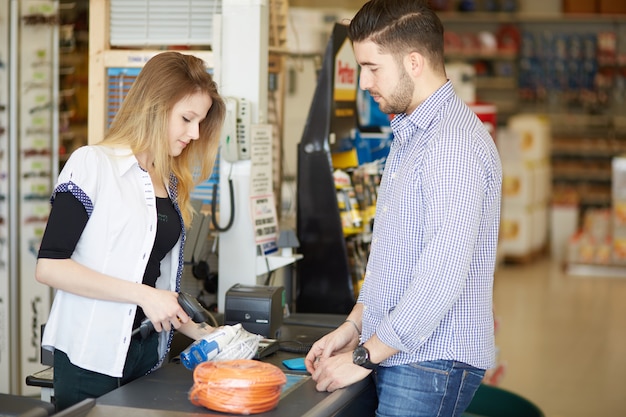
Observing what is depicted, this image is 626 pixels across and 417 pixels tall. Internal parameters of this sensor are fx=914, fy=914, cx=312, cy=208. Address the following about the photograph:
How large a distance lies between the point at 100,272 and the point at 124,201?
202 millimetres

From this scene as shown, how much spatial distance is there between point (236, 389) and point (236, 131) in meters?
1.65

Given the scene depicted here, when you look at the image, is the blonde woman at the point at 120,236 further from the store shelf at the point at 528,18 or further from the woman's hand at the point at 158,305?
the store shelf at the point at 528,18

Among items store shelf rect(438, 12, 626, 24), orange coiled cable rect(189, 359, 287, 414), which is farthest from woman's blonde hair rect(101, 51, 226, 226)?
store shelf rect(438, 12, 626, 24)

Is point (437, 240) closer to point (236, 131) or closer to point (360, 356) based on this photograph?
point (360, 356)

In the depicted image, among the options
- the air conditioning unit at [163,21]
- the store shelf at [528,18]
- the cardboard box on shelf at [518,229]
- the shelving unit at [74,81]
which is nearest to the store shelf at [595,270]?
the cardboard box on shelf at [518,229]

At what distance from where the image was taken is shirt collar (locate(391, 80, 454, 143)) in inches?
96.2

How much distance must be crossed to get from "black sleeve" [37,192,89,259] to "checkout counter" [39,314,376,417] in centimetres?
40

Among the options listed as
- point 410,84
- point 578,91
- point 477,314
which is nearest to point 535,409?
point 477,314

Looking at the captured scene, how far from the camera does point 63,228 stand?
7.81 ft

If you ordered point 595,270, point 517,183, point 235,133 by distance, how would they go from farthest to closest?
1. point 517,183
2. point 595,270
3. point 235,133

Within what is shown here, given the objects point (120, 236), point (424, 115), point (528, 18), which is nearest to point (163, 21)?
point (120, 236)

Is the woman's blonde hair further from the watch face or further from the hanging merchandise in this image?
the hanging merchandise

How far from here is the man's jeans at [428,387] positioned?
7.89 feet

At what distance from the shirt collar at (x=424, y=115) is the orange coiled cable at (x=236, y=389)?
0.74m
